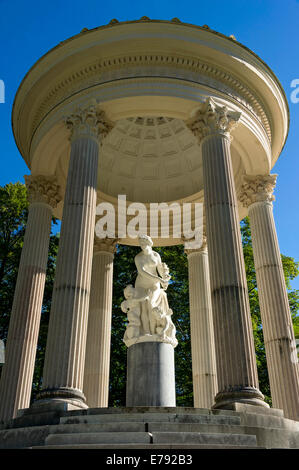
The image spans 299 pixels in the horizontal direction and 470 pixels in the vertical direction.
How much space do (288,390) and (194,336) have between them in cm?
974

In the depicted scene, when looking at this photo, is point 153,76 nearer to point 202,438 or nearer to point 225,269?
point 225,269

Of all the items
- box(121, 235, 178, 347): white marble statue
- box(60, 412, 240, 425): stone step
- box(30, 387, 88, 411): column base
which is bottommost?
box(60, 412, 240, 425): stone step

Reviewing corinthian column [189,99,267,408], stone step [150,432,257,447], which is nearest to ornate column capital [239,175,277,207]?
corinthian column [189,99,267,408]

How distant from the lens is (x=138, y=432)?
1248cm

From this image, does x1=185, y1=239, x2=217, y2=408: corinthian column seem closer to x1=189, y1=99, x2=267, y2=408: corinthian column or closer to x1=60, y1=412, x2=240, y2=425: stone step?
x1=189, y1=99, x2=267, y2=408: corinthian column

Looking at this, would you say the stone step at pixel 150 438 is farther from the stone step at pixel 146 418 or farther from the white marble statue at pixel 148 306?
the white marble statue at pixel 148 306

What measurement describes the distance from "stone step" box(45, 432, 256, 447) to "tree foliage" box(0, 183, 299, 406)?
86.7 feet

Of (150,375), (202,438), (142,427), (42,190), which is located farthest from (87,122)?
(202,438)

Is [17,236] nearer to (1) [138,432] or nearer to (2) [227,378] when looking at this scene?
(2) [227,378]

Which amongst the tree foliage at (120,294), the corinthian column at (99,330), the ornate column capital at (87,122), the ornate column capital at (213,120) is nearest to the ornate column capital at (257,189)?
the ornate column capital at (213,120)

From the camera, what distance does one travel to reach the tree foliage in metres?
40.8

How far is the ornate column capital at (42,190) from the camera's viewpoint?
28.9 m

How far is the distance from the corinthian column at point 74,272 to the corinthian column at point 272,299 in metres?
11.0

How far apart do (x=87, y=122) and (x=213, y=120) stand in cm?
711
